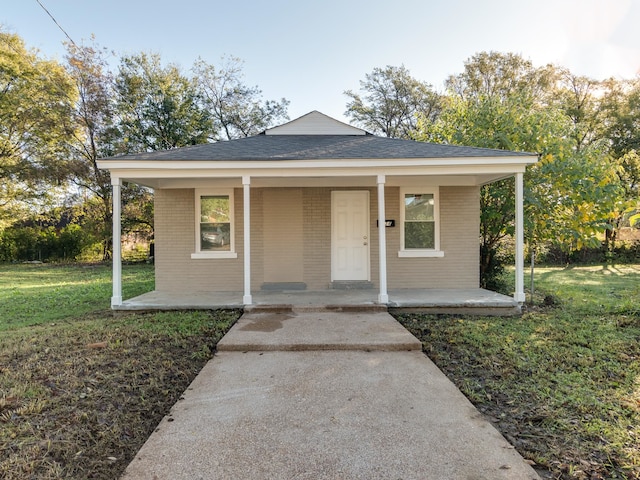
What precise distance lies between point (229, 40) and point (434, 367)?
72.4ft

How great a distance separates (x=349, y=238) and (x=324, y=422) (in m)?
5.71

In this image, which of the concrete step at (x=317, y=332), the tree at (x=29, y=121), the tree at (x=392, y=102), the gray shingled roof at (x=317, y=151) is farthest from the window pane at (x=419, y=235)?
the tree at (x=29, y=121)

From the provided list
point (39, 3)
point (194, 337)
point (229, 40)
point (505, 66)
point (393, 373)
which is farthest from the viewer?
point (505, 66)

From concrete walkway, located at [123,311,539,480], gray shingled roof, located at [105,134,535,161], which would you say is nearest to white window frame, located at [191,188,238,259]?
gray shingled roof, located at [105,134,535,161]

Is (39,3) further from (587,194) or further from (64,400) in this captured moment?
(587,194)

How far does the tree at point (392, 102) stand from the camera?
2420 cm

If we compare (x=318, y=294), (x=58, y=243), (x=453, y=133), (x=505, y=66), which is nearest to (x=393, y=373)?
(x=318, y=294)

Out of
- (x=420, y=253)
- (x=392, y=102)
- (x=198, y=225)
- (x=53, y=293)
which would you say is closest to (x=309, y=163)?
(x=198, y=225)

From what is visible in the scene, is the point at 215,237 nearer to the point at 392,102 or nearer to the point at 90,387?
the point at 90,387

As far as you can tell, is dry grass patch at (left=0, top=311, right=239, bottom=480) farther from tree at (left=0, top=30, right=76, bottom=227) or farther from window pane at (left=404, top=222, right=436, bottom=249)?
tree at (left=0, top=30, right=76, bottom=227)

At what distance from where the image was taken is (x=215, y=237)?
329 inches

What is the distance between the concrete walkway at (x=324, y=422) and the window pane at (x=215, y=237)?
160 inches

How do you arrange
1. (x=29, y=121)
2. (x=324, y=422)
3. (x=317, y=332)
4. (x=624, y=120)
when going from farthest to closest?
(x=624, y=120), (x=29, y=121), (x=317, y=332), (x=324, y=422)

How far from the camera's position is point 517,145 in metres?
8.61
